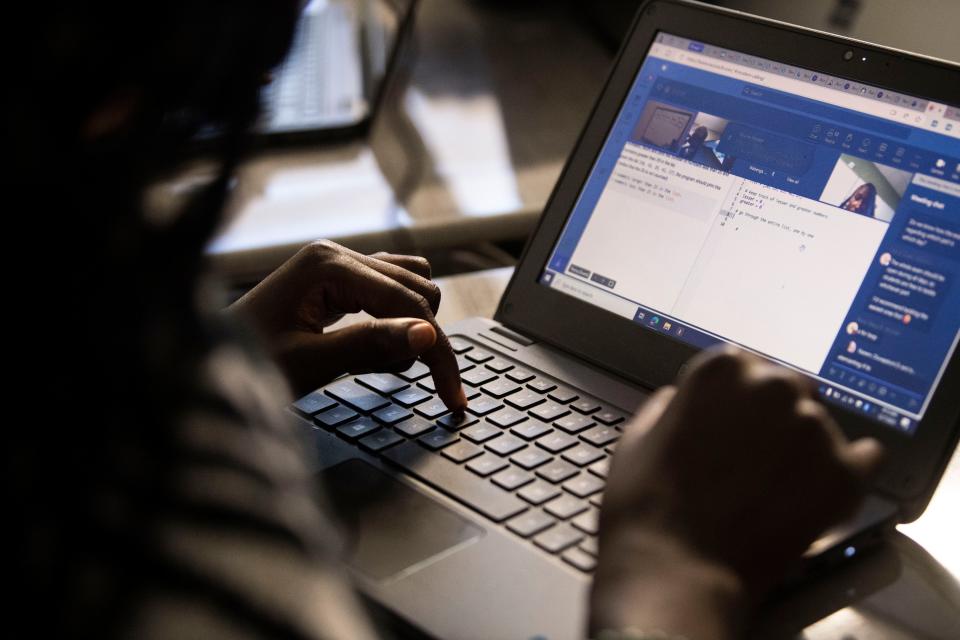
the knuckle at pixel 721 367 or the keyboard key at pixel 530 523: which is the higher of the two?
the knuckle at pixel 721 367

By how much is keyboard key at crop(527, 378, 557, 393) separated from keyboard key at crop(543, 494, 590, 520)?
5.5 inches

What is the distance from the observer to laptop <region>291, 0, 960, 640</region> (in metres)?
0.60

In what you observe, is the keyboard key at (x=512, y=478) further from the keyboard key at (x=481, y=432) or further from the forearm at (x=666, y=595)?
the forearm at (x=666, y=595)

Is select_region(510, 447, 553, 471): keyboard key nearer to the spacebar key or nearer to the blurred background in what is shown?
the spacebar key

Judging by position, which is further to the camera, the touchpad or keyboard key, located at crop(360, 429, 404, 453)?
keyboard key, located at crop(360, 429, 404, 453)

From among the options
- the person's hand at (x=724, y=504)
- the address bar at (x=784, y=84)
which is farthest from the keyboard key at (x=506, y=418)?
the address bar at (x=784, y=84)

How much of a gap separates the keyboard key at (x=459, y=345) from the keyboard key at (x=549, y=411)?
0.33ft

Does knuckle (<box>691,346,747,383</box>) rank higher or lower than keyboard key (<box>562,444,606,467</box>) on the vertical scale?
higher

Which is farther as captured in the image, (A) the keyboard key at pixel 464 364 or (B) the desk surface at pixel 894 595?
(A) the keyboard key at pixel 464 364

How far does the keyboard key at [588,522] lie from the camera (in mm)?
601

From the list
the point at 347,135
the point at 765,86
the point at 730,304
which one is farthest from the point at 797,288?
the point at 347,135

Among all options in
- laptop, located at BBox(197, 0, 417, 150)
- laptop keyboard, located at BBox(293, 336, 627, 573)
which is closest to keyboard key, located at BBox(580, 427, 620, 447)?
laptop keyboard, located at BBox(293, 336, 627, 573)

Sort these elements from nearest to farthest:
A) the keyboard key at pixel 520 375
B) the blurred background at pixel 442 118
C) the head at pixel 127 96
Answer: the head at pixel 127 96 < the keyboard key at pixel 520 375 < the blurred background at pixel 442 118

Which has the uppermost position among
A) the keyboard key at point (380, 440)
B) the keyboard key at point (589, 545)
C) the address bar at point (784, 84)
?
the address bar at point (784, 84)
